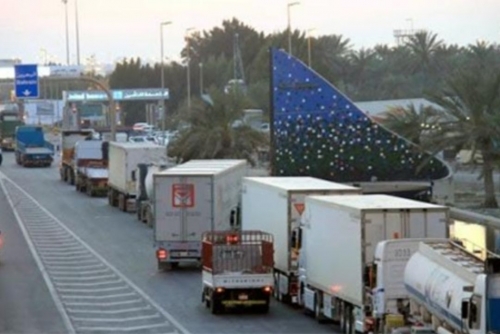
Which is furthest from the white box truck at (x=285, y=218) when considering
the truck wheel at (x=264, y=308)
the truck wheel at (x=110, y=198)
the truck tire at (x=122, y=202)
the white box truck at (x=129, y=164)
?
the truck wheel at (x=110, y=198)

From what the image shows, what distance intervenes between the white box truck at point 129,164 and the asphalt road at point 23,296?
11.2 metres

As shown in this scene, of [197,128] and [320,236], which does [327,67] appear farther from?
[320,236]

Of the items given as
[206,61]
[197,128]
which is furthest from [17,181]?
[206,61]

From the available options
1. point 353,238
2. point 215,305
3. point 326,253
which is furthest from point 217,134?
point 353,238

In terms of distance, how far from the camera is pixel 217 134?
249 ft

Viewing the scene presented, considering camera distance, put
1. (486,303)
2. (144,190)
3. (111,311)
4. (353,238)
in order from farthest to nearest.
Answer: (144,190)
(111,311)
(353,238)
(486,303)

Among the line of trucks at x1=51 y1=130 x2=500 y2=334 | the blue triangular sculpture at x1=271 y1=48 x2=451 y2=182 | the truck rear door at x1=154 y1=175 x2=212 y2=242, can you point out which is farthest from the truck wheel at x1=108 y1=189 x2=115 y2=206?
the truck rear door at x1=154 y1=175 x2=212 y2=242

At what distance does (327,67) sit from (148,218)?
79534 millimetres

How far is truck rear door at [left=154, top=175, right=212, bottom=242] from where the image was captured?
42.1 metres

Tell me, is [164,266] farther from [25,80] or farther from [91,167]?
[91,167]

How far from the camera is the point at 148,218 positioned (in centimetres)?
5841

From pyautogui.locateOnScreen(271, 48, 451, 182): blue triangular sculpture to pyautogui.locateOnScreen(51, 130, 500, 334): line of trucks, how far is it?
18.1 metres

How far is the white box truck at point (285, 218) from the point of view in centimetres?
3453

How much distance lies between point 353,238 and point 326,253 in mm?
2143
